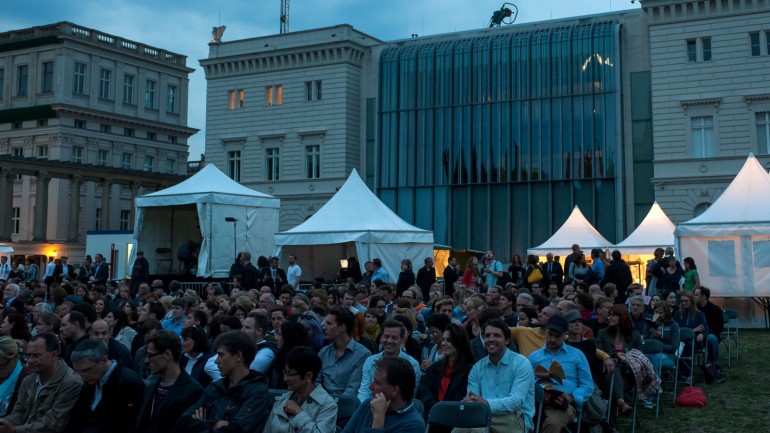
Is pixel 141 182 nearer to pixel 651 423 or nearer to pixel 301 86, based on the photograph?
pixel 301 86

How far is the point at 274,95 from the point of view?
151ft

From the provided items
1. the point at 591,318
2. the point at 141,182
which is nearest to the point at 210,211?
the point at 591,318

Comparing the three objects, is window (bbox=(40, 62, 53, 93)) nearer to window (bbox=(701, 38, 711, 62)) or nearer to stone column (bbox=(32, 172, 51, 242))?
stone column (bbox=(32, 172, 51, 242))

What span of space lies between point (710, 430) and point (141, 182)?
49.2m

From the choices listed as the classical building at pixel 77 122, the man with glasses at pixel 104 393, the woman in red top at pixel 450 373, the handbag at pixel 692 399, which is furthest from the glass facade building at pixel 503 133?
the man with glasses at pixel 104 393

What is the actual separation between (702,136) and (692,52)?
12.9 feet

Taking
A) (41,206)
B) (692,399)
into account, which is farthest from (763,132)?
(41,206)

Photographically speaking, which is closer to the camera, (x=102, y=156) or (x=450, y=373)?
(x=450, y=373)

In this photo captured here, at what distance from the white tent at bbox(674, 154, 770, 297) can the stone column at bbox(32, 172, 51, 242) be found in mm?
40942

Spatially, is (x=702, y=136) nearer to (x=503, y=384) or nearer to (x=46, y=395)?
(x=503, y=384)

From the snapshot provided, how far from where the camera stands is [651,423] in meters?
10.2

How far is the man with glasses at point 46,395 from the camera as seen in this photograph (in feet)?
22.6

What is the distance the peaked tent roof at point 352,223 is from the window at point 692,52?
1692 centimetres

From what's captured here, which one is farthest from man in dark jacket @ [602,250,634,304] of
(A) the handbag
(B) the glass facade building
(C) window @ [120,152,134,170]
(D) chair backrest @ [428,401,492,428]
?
(C) window @ [120,152,134,170]
